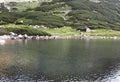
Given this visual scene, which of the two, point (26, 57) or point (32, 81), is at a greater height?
Answer: point (32, 81)

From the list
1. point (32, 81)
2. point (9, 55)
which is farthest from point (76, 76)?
point (9, 55)

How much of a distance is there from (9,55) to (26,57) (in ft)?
28.2

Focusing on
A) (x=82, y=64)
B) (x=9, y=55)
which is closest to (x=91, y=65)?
(x=82, y=64)

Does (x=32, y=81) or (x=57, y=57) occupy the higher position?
(x=32, y=81)

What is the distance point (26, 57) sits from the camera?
122m

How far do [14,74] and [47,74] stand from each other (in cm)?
1040

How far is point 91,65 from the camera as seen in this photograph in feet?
361

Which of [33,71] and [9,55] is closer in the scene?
[33,71]

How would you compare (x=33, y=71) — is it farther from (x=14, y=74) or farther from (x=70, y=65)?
(x=70, y=65)

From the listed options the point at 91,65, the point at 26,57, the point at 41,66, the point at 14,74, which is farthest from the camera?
the point at 26,57

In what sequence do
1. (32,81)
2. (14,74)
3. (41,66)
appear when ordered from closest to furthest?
(32,81)
(14,74)
(41,66)

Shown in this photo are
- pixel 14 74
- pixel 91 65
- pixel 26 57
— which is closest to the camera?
pixel 14 74

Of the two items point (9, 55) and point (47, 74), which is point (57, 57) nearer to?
point (9, 55)

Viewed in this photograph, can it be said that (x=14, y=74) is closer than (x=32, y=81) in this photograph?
No
